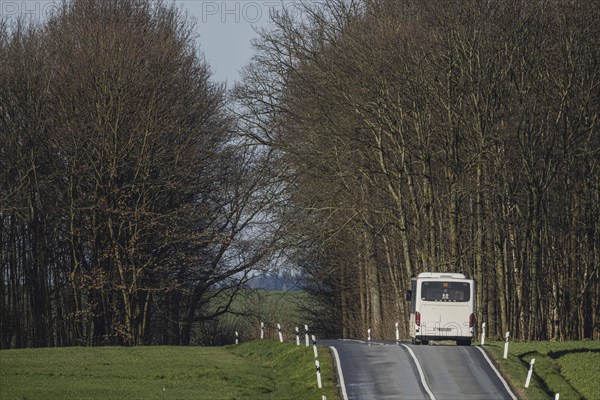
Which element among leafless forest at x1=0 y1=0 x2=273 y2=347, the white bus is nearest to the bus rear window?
the white bus

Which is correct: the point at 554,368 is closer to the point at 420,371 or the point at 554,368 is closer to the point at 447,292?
the point at 447,292

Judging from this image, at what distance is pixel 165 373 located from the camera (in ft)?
148

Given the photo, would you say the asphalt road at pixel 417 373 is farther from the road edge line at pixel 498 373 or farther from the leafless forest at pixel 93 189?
the leafless forest at pixel 93 189

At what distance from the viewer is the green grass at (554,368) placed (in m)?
40.1

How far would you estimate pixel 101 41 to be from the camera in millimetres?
68000

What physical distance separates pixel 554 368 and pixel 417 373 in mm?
6609

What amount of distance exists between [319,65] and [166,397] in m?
31.3

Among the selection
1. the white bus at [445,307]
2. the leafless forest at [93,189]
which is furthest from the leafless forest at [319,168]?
the white bus at [445,307]

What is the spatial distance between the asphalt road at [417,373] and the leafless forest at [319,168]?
14721 mm

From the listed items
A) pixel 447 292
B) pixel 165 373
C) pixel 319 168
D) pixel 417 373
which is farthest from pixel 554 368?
pixel 319 168

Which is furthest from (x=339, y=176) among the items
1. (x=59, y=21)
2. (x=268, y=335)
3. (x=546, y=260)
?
(x=59, y=21)

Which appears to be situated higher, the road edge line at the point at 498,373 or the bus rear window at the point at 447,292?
the bus rear window at the point at 447,292

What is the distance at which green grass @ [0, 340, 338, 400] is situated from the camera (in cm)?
3934

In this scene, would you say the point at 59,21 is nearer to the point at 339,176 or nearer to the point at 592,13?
the point at 339,176
